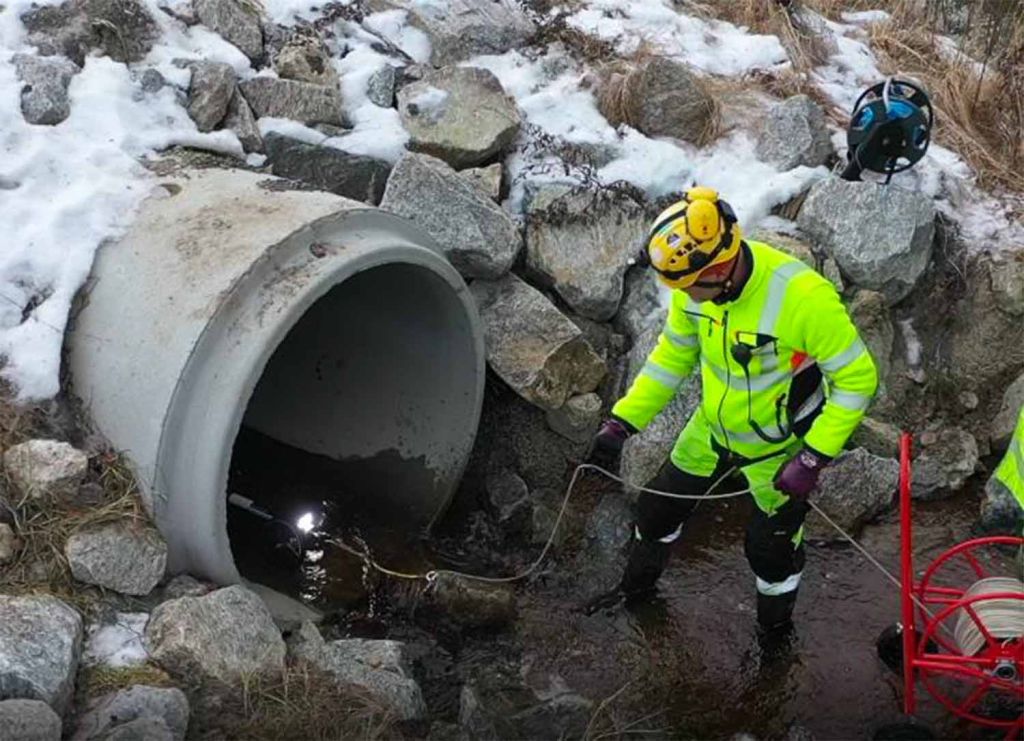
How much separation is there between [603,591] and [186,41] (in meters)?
3.53

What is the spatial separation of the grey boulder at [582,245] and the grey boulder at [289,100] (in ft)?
3.94

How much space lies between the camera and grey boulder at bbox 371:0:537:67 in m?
6.42

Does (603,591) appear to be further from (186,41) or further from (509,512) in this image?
(186,41)

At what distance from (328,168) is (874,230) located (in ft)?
9.34

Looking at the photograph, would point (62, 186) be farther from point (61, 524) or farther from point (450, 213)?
point (450, 213)

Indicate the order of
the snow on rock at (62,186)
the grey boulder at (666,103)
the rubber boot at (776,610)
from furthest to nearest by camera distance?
the grey boulder at (666,103) < the rubber boot at (776,610) < the snow on rock at (62,186)

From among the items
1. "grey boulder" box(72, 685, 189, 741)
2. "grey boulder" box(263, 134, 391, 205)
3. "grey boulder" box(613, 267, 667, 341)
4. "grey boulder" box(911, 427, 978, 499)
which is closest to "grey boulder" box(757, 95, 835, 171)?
"grey boulder" box(613, 267, 667, 341)

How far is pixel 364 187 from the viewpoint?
5.52 metres

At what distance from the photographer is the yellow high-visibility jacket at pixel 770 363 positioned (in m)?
3.60

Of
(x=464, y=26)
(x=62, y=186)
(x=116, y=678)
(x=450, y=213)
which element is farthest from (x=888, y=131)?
(x=116, y=678)

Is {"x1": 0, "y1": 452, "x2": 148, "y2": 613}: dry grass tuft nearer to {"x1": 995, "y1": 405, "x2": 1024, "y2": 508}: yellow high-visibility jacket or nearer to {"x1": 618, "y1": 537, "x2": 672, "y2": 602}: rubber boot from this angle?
{"x1": 618, "y1": 537, "x2": 672, "y2": 602}: rubber boot

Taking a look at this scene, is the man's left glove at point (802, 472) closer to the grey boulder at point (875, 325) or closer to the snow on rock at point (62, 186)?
the grey boulder at point (875, 325)

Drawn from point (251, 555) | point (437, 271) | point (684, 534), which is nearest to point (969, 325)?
point (684, 534)

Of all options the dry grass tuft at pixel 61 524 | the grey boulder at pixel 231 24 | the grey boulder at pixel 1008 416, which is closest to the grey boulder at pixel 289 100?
the grey boulder at pixel 231 24
